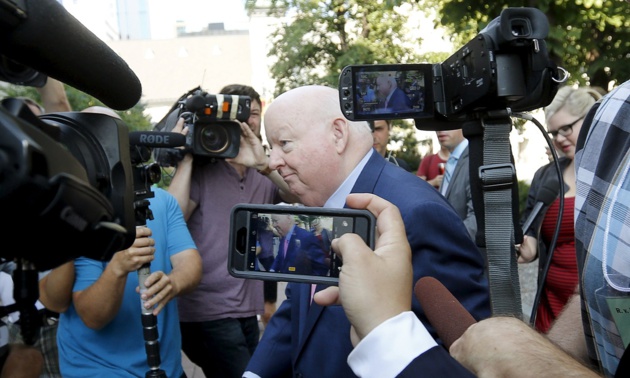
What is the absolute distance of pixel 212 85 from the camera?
165ft

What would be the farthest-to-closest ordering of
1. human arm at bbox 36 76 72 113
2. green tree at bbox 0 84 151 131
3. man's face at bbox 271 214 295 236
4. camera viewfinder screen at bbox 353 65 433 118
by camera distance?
green tree at bbox 0 84 151 131 < human arm at bbox 36 76 72 113 < camera viewfinder screen at bbox 353 65 433 118 < man's face at bbox 271 214 295 236

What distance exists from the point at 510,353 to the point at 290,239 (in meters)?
0.63

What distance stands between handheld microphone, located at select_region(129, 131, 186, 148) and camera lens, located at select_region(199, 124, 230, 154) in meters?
0.58

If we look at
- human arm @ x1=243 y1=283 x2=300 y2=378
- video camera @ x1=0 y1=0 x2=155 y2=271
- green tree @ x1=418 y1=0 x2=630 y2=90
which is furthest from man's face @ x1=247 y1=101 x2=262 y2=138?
video camera @ x1=0 y1=0 x2=155 y2=271

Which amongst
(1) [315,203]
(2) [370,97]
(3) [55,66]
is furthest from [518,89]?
(3) [55,66]

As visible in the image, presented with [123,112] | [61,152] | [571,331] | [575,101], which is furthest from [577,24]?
[123,112]

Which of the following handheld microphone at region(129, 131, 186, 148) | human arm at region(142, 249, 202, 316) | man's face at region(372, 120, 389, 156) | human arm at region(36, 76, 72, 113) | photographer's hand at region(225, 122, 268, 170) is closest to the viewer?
human arm at region(142, 249, 202, 316)

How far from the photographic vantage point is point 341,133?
2.53 metres

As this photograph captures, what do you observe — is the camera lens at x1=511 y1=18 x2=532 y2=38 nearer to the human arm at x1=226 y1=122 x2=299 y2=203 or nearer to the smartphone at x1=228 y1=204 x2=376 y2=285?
the smartphone at x1=228 y1=204 x2=376 y2=285

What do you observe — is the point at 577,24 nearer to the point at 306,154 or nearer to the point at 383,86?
the point at 306,154

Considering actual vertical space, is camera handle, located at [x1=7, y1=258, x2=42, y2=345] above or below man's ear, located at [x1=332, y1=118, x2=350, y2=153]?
below

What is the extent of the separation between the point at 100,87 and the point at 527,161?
23.3 m

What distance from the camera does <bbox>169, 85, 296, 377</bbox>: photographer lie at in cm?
396

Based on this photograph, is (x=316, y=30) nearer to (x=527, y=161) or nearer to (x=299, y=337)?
(x=527, y=161)
